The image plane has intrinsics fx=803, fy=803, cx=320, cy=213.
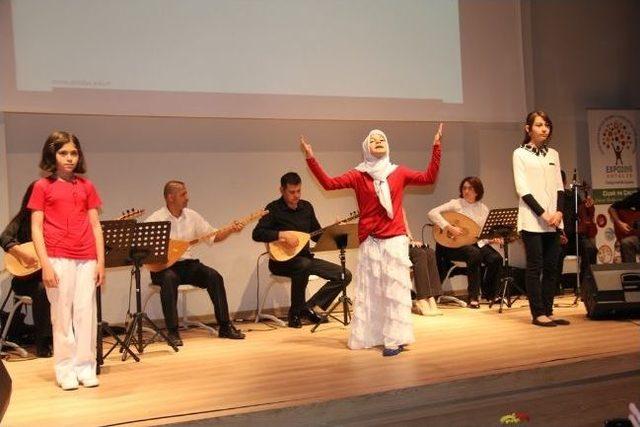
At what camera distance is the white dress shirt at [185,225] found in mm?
6555

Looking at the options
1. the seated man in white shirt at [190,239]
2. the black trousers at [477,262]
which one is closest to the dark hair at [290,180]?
the seated man in white shirt at [190,239]

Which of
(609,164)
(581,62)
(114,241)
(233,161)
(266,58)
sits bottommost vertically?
(114,241)

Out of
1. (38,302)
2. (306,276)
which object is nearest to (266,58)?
(306,276)

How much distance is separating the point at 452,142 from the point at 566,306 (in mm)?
2356

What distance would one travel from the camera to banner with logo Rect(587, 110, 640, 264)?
9.32 meters

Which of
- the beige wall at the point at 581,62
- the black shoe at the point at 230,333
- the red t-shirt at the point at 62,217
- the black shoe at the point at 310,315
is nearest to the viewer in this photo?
the red t-shirt at the point at 62,217

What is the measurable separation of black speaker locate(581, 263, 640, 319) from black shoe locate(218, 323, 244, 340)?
112 inches


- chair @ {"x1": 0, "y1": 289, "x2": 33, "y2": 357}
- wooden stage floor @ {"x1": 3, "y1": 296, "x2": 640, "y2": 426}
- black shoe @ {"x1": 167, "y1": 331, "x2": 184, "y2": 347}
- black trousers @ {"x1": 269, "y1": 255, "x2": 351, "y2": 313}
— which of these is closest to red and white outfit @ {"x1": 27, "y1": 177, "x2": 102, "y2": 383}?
wooden stage floor @ {"x1": 3, "y1": 296, "x2": 640, "y2": 426}

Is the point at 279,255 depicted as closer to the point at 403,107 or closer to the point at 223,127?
the point at 223,127

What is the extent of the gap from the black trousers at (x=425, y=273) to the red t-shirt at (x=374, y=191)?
185cm

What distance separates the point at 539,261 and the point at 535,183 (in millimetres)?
583

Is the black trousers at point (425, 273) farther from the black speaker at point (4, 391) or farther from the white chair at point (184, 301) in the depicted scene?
the black speaker at point (4, 391)

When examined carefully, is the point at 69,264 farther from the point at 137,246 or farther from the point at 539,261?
the point at 539,261

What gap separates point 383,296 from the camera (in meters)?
5.50
